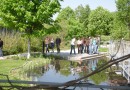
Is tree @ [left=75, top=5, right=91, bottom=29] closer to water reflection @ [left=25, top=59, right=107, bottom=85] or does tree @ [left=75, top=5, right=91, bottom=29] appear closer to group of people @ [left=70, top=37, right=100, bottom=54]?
group of people @ [left=70, top=37, right=100, bottom=54]

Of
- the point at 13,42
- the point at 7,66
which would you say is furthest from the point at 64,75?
the point at 13,42

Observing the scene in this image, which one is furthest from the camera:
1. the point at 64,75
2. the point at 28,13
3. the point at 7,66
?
the point at 28,13

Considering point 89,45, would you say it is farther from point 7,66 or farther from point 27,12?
point 7,66

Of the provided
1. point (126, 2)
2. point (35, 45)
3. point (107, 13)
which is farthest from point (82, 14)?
point (35, 45)

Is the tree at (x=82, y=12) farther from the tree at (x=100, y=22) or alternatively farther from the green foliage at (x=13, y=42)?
the green foliage at (x=13, y=42)

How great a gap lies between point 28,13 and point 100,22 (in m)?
67.6

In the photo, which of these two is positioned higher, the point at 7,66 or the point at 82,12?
the point at 82,12

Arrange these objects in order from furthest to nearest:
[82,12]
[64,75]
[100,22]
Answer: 1. [82,12]
2. [100,22]
3. [64,75]

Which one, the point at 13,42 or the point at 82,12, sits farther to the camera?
the point at 82,12

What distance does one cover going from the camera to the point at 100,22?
89688 millimetres

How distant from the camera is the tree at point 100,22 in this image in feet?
286

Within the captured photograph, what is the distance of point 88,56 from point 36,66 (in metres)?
10.6

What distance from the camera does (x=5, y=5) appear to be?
938 inches

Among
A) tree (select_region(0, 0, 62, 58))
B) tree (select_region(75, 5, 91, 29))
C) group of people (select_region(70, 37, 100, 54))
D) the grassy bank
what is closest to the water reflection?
the grassy bank
